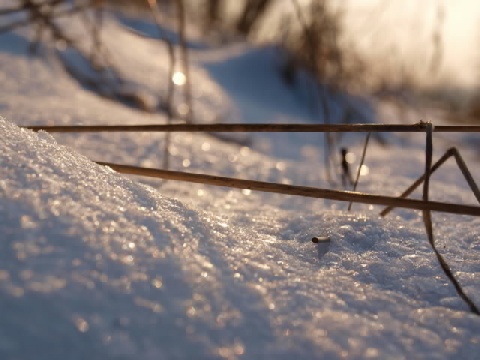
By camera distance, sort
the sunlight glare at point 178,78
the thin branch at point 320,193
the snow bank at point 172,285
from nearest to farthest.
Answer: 1. the snow bank at point 172,285
2. the thin branch at point 320,193
3. the sunlight glare at point 178,78

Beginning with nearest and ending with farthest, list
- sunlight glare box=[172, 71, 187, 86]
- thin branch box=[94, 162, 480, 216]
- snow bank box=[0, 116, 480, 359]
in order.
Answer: snow bank box=[0, 116, 480, 359]
thin branch box=[94, 162, 480, 216]
sunlight glare box=[172, 71, 187, 86]

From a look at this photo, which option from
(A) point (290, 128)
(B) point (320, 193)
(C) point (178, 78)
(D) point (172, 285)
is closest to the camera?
(D) point (172, 285)

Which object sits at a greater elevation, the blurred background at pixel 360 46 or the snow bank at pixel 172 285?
the blurred background at pixel 360 46

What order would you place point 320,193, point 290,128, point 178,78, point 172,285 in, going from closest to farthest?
point 172,285, point 320,193, point 290,128, point 178,78

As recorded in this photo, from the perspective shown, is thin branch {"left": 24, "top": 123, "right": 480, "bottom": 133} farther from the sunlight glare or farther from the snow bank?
the sunlight glare

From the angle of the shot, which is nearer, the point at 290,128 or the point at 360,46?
the point at 290,128

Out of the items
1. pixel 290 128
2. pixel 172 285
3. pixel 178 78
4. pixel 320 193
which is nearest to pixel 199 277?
pixel 172 285

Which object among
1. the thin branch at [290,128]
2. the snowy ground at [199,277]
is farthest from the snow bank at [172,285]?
the thin branch at [290,128]

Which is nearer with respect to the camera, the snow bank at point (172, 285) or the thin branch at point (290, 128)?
the snow bank at point (172, 285)

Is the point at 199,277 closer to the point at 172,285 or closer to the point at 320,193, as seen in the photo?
the point at 172,285

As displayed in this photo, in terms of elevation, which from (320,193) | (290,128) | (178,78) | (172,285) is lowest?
(172,285)

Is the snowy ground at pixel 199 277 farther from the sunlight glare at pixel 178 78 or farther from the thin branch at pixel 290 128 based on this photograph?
the sunlight glare at pixel 178 78

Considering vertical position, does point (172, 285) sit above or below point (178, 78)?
below

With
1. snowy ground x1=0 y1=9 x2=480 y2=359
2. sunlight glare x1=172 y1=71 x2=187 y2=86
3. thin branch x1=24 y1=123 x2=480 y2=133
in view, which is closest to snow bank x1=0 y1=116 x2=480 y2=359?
snowy ground x1=0 y1=9 x2=480 y2=359
